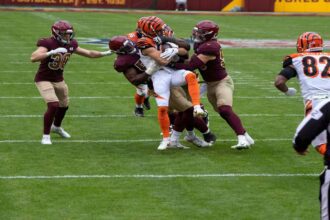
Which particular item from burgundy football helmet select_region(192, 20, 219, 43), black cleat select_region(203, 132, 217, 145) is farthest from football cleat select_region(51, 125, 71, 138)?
burgundy football helmet select_region(192, 20, 219, 43)

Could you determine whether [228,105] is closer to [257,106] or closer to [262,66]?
[257,106]

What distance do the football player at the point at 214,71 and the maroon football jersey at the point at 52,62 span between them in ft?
4.73

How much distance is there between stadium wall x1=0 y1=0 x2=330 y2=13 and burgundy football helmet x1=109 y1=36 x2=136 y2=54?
89.5ft

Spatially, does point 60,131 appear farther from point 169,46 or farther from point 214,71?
point 214,71

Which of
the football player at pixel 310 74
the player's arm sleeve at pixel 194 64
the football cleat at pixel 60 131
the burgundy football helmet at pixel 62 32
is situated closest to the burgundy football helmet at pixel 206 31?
the player's arm sleeve at pixel 194 64

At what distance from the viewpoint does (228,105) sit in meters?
11.1

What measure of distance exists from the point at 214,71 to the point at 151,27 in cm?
98

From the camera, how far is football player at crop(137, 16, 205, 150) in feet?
35.9

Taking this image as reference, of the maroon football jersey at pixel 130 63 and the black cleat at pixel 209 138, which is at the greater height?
the maroon football jersey at pixel 130 63

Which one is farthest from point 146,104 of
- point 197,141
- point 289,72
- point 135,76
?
point 289,72

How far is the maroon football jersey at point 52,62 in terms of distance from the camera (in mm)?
11484

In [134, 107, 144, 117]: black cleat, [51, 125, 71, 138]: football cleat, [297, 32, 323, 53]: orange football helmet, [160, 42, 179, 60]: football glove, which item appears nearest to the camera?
[297, 32, 323, 53]: orange football helmet

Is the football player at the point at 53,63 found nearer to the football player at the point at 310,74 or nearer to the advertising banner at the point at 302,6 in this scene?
the football player at the point at 310,74

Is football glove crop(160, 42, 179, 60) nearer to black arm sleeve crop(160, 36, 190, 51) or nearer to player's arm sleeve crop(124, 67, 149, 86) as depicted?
black arm sleeve crop(160, 36, 190, 51)
